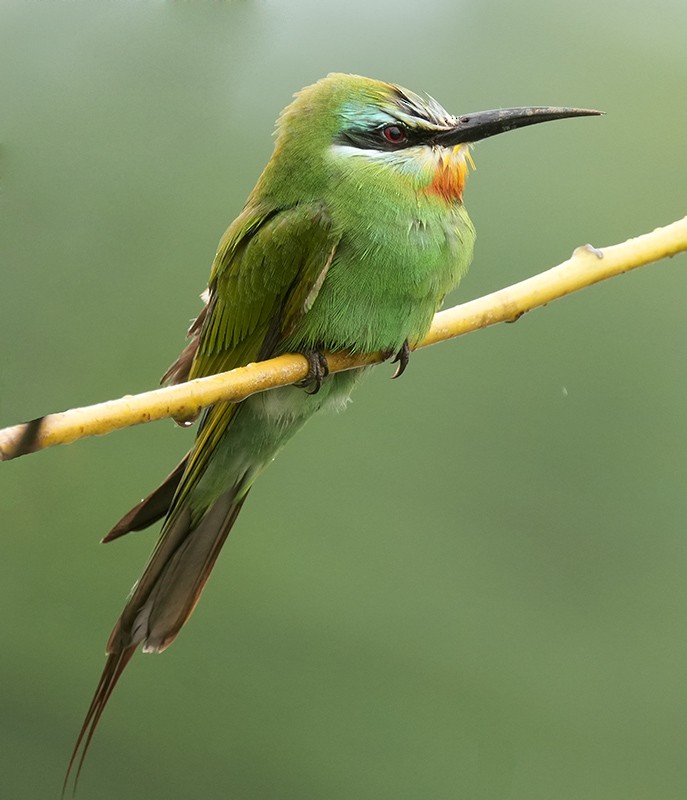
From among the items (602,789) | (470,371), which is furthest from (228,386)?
(602,789)

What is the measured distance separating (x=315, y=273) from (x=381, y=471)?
1.45 metres

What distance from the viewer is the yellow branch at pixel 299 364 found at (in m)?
1.32

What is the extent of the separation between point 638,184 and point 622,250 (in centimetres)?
170

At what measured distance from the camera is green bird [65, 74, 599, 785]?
2.01m

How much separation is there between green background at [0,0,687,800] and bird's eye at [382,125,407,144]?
1185 mm

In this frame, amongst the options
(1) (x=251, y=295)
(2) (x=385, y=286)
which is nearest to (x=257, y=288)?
(1) (x=251, y=295)

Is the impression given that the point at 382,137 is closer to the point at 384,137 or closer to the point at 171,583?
the point at 384,137

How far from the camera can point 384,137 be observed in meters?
2.07

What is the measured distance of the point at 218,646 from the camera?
11.2 feet

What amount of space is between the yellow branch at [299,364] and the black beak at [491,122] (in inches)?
14.9

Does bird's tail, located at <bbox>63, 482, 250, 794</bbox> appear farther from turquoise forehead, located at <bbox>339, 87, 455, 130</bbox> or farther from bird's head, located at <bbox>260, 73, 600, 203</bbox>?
turquoise forehead, located at <bbox>339, 87, 455, 130</bbox>

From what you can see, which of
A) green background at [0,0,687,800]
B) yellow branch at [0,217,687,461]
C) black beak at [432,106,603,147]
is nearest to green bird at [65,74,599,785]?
black beak at [432,106,603,147]

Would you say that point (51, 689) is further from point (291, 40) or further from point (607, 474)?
point (291, 40)

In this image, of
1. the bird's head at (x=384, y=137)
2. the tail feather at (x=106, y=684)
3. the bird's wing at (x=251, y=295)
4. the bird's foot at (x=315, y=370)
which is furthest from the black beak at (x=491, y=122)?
the tail feather at (x=106, y=684)
